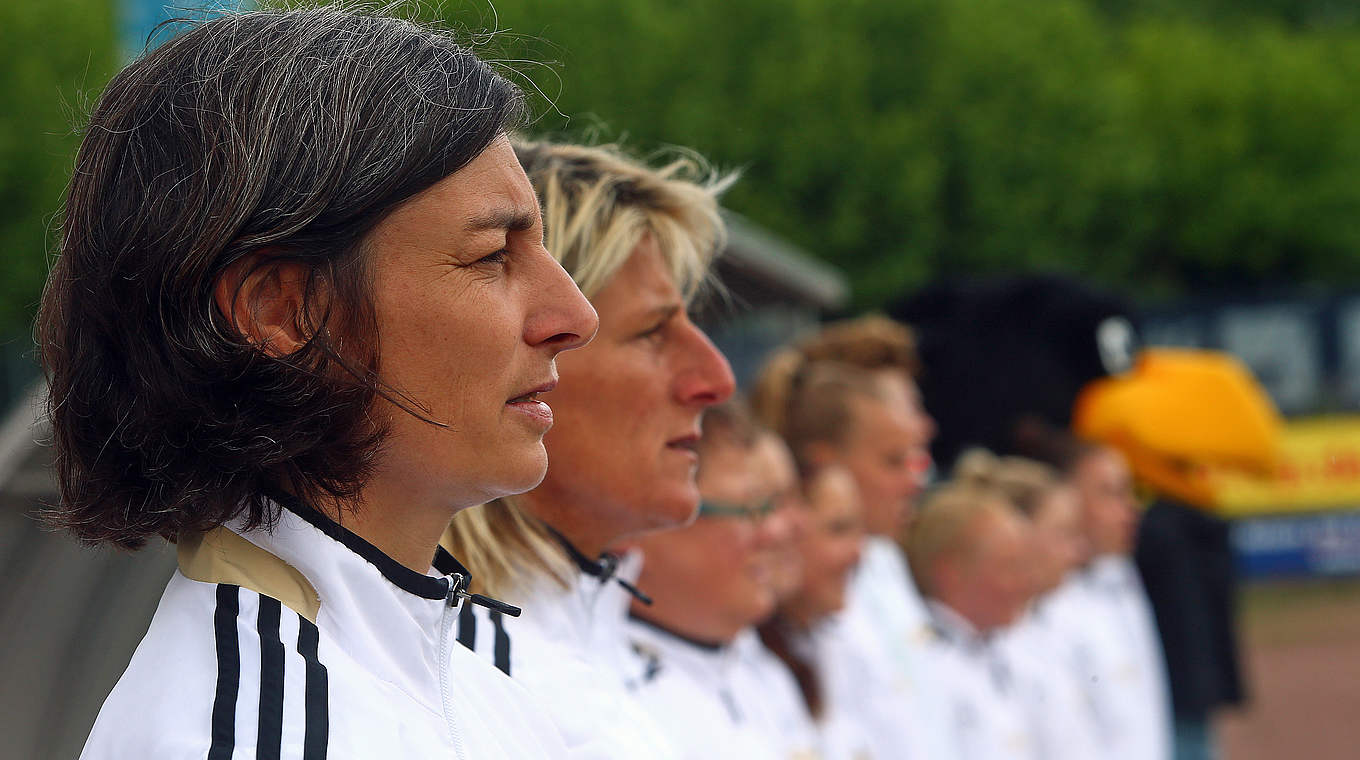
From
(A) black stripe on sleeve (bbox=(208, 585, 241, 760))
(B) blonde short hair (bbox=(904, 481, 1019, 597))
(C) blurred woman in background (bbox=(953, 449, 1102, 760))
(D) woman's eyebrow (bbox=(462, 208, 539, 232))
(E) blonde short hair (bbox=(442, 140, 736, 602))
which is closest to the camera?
(A) black stripe on sleeve (bbox=(208, 585, 241, 760))

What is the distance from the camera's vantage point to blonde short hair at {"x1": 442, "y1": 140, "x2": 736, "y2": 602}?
89.4 inches

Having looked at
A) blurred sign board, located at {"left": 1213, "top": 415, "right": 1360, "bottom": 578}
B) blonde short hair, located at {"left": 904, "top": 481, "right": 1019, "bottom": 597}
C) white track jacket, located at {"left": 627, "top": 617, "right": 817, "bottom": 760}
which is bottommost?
white track jacket, located at {"left": 627, "top": 617, "right": 817, "bottom": 760}

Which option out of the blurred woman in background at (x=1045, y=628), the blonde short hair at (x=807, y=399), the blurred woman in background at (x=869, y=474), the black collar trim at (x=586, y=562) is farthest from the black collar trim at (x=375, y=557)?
the blurred woman in background at (x=1045, y=628)

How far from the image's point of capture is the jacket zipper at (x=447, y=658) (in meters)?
1.38

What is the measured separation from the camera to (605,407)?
2.36 m

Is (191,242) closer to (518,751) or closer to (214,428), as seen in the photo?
(214,428)

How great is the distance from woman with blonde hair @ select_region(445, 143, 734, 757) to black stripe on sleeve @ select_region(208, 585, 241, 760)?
0.91m

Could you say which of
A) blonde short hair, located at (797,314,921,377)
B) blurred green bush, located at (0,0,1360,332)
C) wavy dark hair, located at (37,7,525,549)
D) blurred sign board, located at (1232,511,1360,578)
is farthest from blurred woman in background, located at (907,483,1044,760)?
blurred green bush, located at (0,0,1360,332)

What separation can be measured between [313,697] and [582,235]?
118 centimetres

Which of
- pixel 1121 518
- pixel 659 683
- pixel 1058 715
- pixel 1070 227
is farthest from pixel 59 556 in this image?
pixel 1070 227

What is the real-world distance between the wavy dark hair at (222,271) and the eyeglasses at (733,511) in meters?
1.97

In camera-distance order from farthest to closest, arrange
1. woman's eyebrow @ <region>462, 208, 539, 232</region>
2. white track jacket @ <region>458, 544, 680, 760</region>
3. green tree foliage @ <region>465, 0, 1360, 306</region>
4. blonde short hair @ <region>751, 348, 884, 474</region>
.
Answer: green tree foliage @ <region>465, 0, 1360, 306</region> < blonde short hair @ <region>751, 348, 884, 474</region> < white track jacket @ <region>458, 544, 680, 760</region> < woman's eyebrow @ <region>462, 208, 539, 232</region>

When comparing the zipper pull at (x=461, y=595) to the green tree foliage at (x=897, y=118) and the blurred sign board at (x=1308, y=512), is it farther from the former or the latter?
the green tree foliage at (x=897, y=118)

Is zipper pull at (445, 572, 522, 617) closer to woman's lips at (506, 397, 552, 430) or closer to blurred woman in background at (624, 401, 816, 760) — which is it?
woman's lips at (506, 397, 552, 430)
